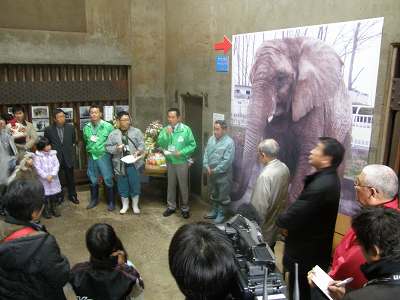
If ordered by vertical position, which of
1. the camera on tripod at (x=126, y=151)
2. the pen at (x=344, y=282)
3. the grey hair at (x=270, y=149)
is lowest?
the pen at (x=344, y=282)

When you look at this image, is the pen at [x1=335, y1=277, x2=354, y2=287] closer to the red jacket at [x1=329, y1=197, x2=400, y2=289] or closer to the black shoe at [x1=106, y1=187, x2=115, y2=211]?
the red jacket at [x1=329, y1=197, x2=400, y2=289]

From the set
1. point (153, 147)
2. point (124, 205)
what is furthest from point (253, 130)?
point (124, 205)

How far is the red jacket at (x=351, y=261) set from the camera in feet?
6.88

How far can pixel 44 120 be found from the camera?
6.81 meters

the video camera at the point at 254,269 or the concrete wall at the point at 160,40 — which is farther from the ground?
the concrete wall at the point at 160,40

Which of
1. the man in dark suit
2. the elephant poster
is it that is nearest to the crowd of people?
the man in dark suit

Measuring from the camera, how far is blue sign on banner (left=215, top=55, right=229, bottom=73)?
5.56 m

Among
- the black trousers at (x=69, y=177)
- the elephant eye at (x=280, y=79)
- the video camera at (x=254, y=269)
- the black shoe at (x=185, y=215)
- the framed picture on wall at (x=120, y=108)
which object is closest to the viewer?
the video camera at (x=254, y=269)

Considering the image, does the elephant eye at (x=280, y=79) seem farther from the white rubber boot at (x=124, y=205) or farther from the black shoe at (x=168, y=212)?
the white rubber boot at (x=124, y=205)

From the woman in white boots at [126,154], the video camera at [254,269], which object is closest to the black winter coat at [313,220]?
the video camera at [254,269]

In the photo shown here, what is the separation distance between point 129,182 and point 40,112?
2.36m

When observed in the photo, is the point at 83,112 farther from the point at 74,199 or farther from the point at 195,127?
the point at 195,127

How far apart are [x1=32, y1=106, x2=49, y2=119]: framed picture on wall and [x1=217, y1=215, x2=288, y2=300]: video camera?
19.5 ft

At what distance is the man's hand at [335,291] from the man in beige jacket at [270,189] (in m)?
1.21
